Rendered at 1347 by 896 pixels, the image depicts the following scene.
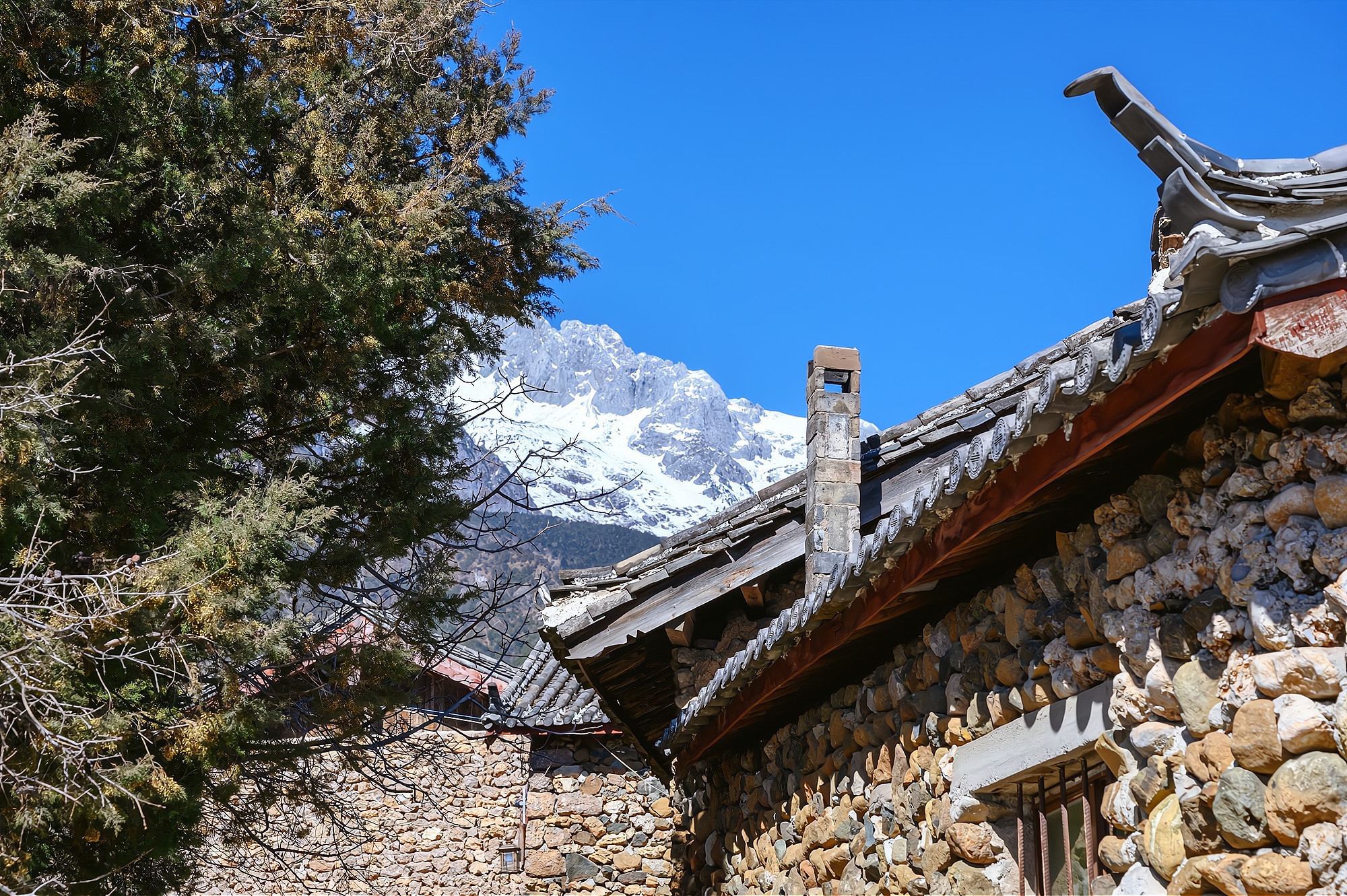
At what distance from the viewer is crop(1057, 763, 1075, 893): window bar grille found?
3.16m

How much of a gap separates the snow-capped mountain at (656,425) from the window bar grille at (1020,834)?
8996cm

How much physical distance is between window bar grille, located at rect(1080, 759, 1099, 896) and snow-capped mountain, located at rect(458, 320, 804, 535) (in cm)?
9034

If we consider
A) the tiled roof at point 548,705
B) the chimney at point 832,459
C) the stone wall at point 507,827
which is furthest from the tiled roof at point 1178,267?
the stone wall at point 507,827

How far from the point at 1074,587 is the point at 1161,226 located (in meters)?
2.11

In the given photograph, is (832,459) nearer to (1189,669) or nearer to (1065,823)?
(1065,823)

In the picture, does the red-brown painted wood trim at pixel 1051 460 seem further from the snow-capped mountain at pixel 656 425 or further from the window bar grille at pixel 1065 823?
the snow-capped mountain at pixel 656 425

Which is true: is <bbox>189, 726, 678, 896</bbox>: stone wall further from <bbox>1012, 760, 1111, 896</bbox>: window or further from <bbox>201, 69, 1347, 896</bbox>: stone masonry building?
<bbox>1012, 760, 1111, 896</bbox>: window

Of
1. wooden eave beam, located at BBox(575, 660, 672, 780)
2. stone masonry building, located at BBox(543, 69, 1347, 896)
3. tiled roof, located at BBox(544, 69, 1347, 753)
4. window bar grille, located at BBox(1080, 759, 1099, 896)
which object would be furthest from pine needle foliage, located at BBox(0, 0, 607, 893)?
window bar grille, located at BBox(1080, 759, 1099, 896)

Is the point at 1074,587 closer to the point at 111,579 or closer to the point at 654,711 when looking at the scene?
the point at 111,579

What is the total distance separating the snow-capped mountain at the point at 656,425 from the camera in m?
111

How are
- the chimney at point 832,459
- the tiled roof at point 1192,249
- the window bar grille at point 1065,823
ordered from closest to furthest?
1. the tiled roof at point 1192,249
2. the window bar grille at point 1065,823
3. the chimney at point 832,459

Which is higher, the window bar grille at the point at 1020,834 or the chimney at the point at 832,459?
the chimney at the point at 832,459

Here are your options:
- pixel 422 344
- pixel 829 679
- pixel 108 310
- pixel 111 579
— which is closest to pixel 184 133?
pixel 108 310

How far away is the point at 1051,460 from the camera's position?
2.65 m
